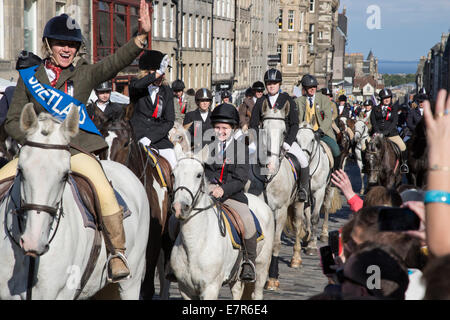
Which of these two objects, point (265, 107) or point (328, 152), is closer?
point (265, 107)

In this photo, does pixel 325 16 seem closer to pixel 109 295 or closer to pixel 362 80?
pixel 362 80

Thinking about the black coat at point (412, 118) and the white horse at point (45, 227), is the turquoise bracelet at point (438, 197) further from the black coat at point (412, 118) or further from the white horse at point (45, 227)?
the black coat at point (412, 118)

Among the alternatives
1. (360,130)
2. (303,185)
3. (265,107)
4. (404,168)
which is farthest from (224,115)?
(360,130)

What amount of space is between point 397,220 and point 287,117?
29.9ft

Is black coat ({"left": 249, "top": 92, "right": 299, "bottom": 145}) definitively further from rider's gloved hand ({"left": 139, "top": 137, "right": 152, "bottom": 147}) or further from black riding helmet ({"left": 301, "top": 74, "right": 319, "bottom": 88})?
black riding helmet ({"left": 301, "top": 74, "right": 319, "bottom": 88})

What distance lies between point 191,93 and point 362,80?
161 meters

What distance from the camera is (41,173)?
5.30 meters

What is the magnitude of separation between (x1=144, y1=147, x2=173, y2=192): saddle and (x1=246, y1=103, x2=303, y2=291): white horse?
1759 mm

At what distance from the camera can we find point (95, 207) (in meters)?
6.44

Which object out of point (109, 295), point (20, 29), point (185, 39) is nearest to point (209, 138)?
point (109, 295)

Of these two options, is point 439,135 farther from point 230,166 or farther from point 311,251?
point 311,251

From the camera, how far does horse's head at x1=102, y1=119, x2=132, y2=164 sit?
9.24 meters

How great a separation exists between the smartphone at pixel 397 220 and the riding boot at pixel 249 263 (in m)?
5.33

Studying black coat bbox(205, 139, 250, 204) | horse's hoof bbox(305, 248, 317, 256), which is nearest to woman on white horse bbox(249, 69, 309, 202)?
horse's hoof bbox(305, 248, 317, 256)
